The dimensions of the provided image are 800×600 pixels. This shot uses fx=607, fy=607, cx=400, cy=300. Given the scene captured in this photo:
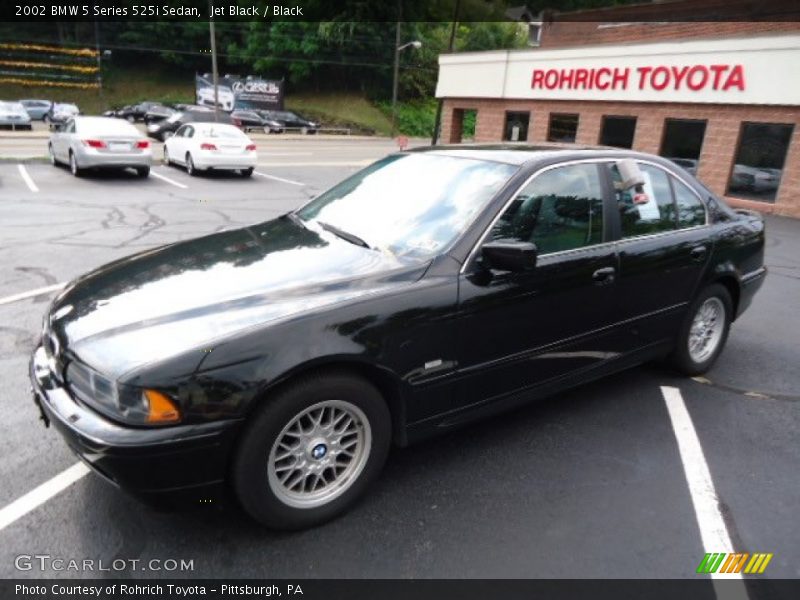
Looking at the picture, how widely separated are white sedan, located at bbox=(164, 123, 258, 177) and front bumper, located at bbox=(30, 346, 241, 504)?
14737 mm

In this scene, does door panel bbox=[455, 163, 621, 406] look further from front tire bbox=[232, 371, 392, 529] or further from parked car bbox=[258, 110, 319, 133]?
parked car bbox=[258, 110, 319, 133]

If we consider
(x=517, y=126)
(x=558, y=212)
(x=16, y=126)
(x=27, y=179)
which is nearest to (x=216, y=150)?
(x=27, y=179)

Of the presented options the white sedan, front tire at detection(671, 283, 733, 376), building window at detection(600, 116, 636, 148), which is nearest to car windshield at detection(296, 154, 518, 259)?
front tire at detection(671, 283, 733, 376)

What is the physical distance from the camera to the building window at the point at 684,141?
1622 centimetres

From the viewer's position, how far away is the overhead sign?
14281 mm

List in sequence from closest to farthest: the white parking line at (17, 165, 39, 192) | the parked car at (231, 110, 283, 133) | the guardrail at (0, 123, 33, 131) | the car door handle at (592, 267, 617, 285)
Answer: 1. the car door handle at (592, 267, 617, 285)
2. the white parking line at (17, 165, 39, 192)
3. the guardrail at (0, 123, 33, 131)
4. the parked car at (231, 110, 283, 133)

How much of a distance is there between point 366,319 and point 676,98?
16.6m

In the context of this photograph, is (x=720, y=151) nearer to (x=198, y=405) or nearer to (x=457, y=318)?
(x=457, y=318)

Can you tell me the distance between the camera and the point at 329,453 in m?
2.70

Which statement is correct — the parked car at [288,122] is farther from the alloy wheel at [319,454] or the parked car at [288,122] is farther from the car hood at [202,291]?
the alloy wheel at [319,454]

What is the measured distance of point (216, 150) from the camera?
16125 mm

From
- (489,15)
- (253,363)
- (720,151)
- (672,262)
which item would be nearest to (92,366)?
(253,363)

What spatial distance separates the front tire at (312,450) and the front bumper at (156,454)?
0.33 feet

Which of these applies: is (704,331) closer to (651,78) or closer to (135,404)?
(135,404)
